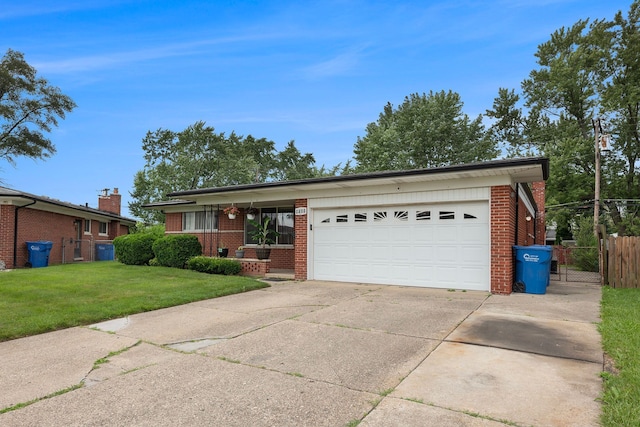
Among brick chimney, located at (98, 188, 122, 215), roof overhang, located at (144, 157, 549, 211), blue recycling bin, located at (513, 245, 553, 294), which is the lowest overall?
blue recycling bin, located at (513, 245, 553, 294)

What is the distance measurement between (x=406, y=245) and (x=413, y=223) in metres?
0.62

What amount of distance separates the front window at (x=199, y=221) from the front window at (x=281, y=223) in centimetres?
191

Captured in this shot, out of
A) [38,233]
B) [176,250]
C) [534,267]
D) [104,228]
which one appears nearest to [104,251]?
[104,228]

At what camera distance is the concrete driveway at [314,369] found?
297 centimetres

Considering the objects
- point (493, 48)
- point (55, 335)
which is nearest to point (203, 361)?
point (55, 335)

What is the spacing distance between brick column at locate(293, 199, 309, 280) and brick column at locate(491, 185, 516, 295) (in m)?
5.38

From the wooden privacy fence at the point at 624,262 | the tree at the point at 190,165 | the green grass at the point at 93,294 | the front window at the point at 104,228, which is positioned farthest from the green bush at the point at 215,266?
the tree at the point at 190,165

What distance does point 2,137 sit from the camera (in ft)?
99.9

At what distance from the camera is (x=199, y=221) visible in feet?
56.2

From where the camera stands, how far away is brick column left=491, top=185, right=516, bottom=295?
8.93 m

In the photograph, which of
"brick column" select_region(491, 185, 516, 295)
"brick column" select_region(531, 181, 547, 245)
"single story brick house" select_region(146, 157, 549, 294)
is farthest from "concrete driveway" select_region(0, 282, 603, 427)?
"brick column" select_region(531, 181, 547, 245)

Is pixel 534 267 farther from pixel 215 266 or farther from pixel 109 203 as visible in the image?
pixel 109 203

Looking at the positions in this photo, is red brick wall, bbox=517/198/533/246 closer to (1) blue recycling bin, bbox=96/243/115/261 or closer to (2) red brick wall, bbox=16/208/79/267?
(2) red brick wall, bbox=16/208/79/267

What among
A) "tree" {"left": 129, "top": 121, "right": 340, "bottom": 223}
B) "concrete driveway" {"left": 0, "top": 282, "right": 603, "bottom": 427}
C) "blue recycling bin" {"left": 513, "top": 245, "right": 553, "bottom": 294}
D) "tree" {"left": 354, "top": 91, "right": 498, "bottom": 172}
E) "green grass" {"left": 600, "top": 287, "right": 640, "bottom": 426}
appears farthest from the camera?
"tree" {"left": 129, "top": 121, "right": 340, "bottom": 223}
